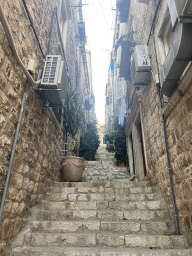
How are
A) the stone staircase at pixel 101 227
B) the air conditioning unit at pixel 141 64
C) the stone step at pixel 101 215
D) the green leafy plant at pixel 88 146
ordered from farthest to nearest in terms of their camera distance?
the green leafy plant at pixel 88 146 < the air conditioning unit at pixel 141 64 < the stone step at pixel 101 215 < the stone staircase at pixel 101 227

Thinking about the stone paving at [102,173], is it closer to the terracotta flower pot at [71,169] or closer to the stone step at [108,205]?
the terracotta flower pot at [71,169]

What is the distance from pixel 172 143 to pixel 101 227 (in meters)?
1.68

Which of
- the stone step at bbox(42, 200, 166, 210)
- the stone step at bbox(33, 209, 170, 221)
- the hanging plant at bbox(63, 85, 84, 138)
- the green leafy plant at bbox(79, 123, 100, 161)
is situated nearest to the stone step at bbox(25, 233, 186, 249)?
the stone step at bbox(33, 209, 170, 221)

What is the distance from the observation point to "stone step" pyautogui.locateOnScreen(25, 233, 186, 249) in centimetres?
230

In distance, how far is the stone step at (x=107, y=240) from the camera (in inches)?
90.5

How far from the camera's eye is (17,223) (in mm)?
2412

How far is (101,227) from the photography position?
2605 millimetres

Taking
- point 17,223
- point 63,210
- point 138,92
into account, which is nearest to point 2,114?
point 17,223

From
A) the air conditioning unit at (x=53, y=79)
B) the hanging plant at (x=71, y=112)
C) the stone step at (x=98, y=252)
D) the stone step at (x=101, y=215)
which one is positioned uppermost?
the hanging plant at (x=71, y=112)

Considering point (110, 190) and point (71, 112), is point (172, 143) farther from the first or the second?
point (71, 112)

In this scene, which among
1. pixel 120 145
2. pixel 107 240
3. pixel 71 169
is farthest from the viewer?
pixel 120 145

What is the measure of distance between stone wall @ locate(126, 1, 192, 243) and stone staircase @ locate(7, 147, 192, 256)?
0.30 metres

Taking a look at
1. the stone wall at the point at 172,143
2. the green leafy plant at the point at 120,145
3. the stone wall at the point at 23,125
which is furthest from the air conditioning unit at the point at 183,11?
the green leafy plant at the point at 120,145

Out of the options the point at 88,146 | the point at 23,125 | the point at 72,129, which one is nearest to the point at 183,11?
the point at 23,125
